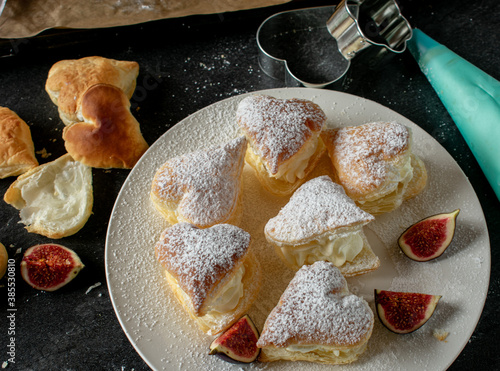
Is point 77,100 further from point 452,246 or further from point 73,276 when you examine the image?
point 452,246

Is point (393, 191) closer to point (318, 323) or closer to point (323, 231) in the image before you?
point (323, 231)

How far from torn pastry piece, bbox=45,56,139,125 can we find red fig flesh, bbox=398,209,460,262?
1.85 m

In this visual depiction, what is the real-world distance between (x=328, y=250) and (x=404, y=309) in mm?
407

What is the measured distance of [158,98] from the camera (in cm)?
275

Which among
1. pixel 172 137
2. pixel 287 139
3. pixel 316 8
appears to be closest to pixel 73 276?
pixel 172 137

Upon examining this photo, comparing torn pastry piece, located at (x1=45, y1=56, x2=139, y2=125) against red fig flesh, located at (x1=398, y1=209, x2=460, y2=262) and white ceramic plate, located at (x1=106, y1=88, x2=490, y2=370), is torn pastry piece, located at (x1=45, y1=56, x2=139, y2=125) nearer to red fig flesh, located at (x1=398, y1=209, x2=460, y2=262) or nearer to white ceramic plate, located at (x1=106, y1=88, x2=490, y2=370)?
white ceramic plate, located at (x1=106, y1=88, x2=490, y2=370)

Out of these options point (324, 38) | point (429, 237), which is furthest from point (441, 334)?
point (324, 38)

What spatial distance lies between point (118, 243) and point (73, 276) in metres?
0.34

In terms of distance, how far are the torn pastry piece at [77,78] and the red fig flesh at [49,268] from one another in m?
0.80

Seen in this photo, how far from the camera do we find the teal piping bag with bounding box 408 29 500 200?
2422mm

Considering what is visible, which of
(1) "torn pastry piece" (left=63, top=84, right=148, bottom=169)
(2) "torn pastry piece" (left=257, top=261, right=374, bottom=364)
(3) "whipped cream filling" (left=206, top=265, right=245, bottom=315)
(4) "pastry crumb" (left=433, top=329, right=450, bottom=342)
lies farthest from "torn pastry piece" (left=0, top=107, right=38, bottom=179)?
(4) "pastry crumb" (left=433, top=329, right=450, bottom=342)

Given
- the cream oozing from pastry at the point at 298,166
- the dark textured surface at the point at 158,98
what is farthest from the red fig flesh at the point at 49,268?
the cream oozing from pastry at the point at 298,166

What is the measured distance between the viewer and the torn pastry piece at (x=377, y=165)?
6.61ft

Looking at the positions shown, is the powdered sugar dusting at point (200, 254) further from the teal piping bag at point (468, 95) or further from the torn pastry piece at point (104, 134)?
the teal piping bag at point (468, 95)
